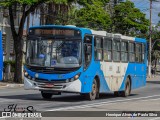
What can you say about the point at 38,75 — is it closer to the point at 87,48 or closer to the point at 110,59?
the point at 87,48

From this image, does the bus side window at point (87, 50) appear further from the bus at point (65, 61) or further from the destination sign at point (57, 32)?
the destination sign at point (57, 32)

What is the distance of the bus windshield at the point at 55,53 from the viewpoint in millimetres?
20125

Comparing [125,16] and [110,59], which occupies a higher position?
[125,16]

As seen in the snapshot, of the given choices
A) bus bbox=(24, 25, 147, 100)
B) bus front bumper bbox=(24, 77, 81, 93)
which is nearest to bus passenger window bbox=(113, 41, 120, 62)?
bus bbox=(24, 25, 147, 100)

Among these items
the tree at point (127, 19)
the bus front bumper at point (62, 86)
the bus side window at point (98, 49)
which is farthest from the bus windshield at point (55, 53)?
the tree at point (127, 19)

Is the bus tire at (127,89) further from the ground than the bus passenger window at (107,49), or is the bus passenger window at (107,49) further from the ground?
the bus passenger window at (107,49)

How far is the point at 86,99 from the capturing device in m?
21.8

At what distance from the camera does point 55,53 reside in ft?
66.3

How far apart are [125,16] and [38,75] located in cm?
4153

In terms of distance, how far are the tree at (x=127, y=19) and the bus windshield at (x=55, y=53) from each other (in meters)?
38.7

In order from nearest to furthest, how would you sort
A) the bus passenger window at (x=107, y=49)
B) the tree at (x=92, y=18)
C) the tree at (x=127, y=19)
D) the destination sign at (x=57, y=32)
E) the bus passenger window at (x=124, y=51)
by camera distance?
the destination sign at (x=57, y=32) → the bus passenger window at (x=107, y=49) → the bus passenger window at (x=124, y=51) → the tree at (x=92, y=18) → the tree at (x=127, y=19)

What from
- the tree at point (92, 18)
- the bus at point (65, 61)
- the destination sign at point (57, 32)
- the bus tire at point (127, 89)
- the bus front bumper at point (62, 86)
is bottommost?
the bus tire at point (127, 89)

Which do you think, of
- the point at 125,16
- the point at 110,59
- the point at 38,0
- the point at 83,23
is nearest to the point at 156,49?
the point at 125,16

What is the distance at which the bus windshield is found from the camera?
20125 millimetres
